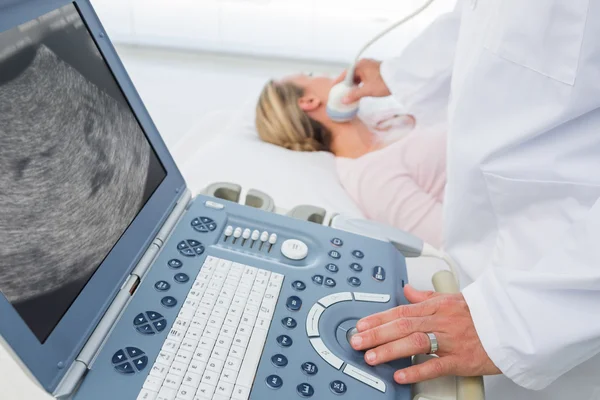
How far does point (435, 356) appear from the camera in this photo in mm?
601

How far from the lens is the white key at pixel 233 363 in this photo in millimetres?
482

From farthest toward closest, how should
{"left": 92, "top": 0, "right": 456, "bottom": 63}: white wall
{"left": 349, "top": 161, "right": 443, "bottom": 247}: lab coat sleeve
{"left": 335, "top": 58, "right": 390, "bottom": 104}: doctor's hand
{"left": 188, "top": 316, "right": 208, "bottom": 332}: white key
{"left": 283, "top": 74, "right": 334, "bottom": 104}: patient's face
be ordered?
{"left": 92, "top": 0, "right": 456, "bottom": 63}: white wall → {"left": 283, "top": 74, "right": 334, "bottom": 104}: patient's face → {"left": 335, "top": 58, "right": 390, "bottom": 104}: doctor's hand → {"left": 349, "top": 161, "right": 443, "bottom": 247}: lab coat sleeve → {"left": 188, "top": 316, "right": 208, "bottom": 332}: white key

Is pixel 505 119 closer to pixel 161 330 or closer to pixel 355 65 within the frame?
pixel 161 330

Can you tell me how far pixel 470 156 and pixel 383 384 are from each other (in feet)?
1.13

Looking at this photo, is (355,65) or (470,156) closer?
(470,156)

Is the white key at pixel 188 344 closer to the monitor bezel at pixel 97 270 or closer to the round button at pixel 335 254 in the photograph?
the monitor bezel at pixel 97 270

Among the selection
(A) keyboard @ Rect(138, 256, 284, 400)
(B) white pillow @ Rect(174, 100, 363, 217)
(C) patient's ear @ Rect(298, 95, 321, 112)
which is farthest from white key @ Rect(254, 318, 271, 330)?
(C) patient's ear @ Rect(298, 95, 321, 112)

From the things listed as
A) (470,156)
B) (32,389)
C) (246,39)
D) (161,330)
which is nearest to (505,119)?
(470,156)

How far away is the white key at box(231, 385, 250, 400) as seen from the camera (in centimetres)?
46

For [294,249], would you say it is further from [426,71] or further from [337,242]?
[426,71]

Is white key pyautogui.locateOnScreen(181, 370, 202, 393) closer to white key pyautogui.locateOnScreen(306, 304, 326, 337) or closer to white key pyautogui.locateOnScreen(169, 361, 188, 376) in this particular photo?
white key pyautogui.locateOnScreen(169, 361, 188, 376)

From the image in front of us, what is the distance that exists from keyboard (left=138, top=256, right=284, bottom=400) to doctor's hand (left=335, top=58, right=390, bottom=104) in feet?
2.48

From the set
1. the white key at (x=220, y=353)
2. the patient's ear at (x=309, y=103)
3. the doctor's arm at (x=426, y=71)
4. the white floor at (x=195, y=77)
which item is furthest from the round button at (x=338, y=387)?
the white floor at (x=195, y=77)

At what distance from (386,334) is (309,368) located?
103 millimetres
